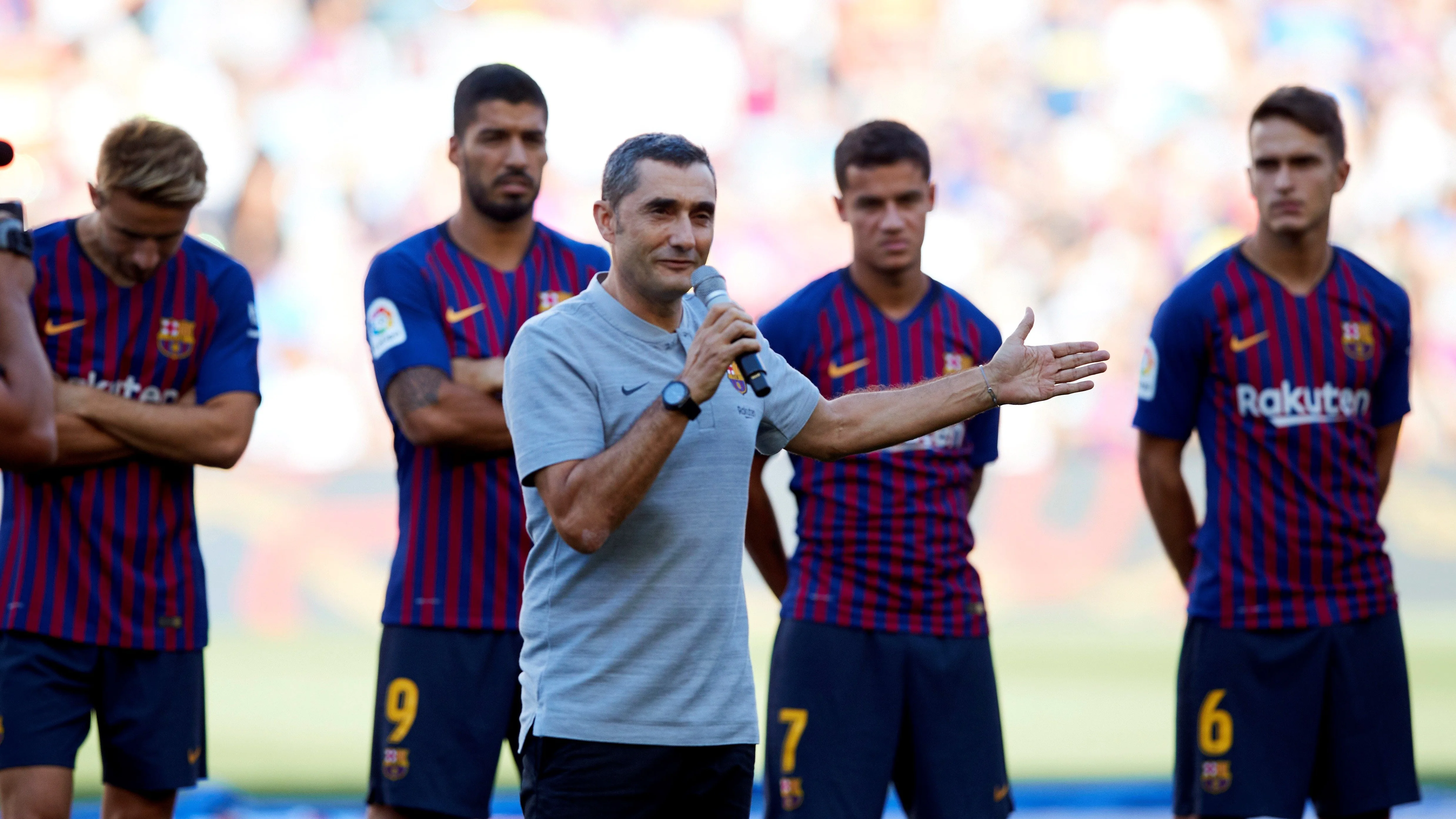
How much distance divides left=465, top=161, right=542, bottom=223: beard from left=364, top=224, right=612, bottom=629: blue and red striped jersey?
0.39 feet

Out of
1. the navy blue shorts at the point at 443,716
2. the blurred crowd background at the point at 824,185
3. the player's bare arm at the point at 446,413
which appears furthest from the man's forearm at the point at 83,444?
the blurred crowd background at the point at 824,185

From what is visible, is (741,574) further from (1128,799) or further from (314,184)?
(314,184)

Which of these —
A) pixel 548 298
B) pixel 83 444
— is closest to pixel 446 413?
pixel 548 298

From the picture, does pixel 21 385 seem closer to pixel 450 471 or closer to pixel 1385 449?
pixel 450 471

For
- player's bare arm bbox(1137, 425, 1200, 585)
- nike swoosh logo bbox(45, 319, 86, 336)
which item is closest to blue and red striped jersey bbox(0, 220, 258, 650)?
nike swoosh logo bbox(45, 319, 86, 336)

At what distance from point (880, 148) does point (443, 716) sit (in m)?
1.66

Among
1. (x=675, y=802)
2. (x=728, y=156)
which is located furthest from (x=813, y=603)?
(x=728, y=156)

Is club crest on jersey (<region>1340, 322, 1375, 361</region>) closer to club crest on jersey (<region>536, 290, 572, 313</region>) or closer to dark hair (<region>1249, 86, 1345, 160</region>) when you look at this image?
dark hair (<region>1249, 86, 1345, 160</region>)

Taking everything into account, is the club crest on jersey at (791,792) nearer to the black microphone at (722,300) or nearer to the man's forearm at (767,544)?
the man's forearm at (767,544)

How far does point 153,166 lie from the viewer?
326 cm

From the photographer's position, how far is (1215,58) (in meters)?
7.61

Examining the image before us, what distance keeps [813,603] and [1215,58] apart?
511 centimetres

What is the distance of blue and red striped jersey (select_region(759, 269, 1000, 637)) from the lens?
3510 mm

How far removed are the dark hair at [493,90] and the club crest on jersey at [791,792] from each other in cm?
163
